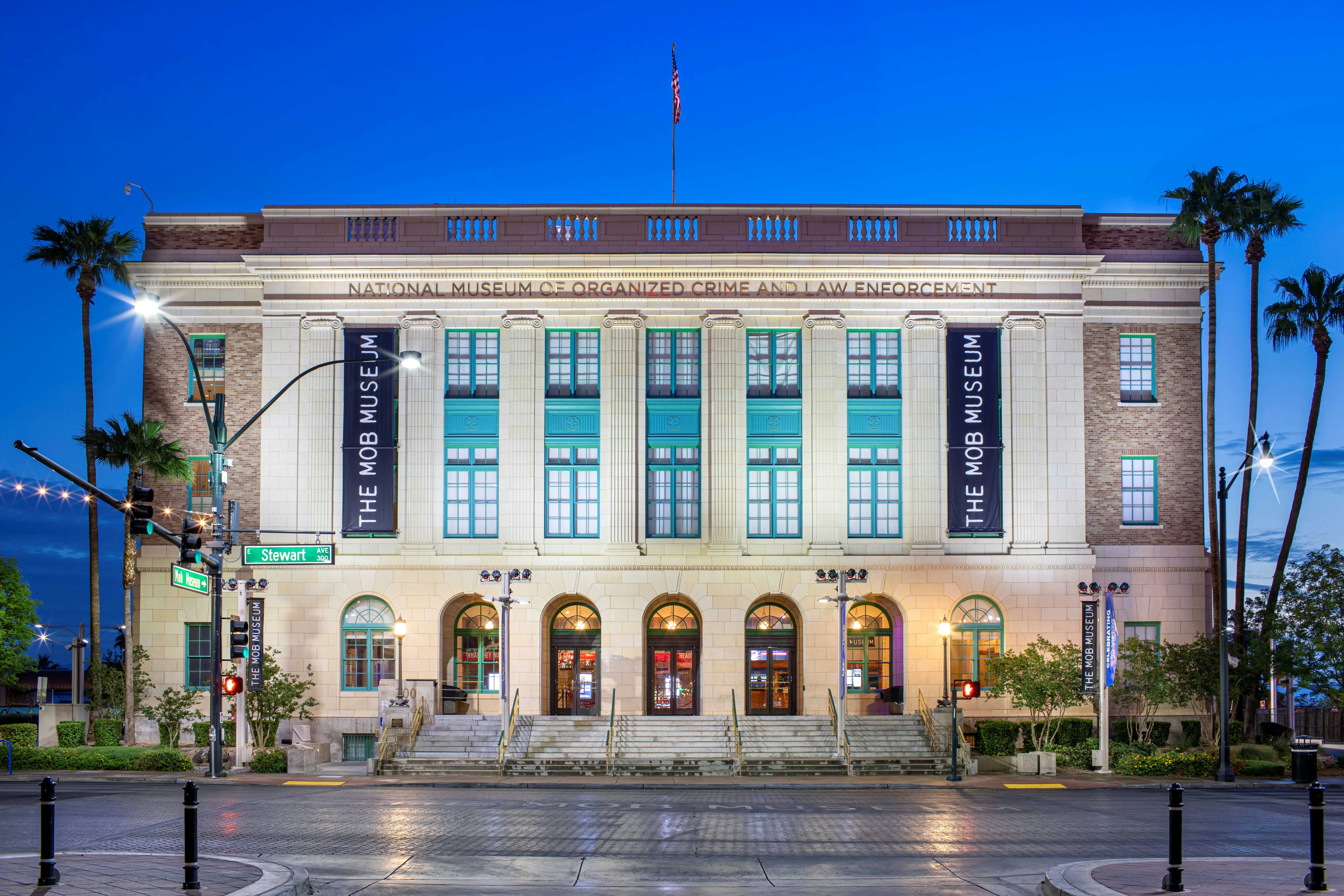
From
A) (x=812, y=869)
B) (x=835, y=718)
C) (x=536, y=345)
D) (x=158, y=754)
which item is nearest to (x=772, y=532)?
(x=835, y=718)

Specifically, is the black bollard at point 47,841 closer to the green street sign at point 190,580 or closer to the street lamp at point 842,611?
the green street sign at point 190,580

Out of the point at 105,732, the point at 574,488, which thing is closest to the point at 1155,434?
the point at 574,488

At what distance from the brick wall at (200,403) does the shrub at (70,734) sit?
7.96m

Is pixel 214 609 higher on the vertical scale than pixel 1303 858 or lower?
higher

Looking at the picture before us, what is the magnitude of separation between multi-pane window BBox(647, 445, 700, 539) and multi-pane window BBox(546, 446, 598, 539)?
6.51ft

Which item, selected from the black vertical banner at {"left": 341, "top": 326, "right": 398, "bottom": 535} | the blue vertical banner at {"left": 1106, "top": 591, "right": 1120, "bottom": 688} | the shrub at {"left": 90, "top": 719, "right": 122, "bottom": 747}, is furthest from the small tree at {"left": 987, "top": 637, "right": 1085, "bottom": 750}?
the shrub at {"left": 90, "top": 719, "right": 122, "bottom": 747}

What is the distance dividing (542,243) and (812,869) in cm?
3021

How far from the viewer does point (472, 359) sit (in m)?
44.3

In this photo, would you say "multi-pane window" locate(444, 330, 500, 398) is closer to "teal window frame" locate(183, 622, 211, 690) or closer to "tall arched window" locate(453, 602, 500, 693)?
"tall arched window" locate(453, 602, 500, 693)

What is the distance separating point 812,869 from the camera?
18.0 metres

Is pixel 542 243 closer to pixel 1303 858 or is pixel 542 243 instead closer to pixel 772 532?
pixel 772 532

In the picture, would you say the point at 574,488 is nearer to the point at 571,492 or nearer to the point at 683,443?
the point at 571,492

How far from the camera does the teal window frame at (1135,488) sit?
44250 millimetres

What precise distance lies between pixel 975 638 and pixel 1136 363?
1171 cm
